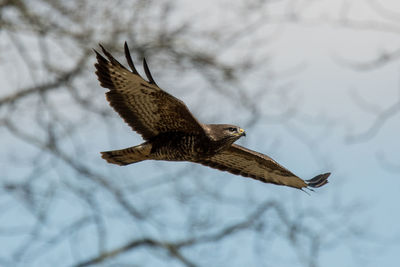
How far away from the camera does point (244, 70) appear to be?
10773 mm

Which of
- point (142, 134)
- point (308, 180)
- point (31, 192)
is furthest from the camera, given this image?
point (31, 192)

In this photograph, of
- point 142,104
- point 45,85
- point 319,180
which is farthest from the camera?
point 45,85

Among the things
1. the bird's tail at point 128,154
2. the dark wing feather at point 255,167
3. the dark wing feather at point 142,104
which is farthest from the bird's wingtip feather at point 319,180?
the bird's tail at point 128,154

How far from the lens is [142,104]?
5.64 m

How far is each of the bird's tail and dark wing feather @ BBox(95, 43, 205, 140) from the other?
0.10 meters

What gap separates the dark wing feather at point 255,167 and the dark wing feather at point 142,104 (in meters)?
→ 0.71

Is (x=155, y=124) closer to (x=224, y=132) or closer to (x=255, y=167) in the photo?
(x=224, y=132)

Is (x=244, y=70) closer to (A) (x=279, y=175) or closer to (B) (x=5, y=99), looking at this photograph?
(B) (x=5, y=99)

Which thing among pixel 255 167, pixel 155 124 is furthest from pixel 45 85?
pixel 155 124

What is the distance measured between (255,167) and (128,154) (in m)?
1.37

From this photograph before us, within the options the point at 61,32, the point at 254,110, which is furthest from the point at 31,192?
the point at 254,110

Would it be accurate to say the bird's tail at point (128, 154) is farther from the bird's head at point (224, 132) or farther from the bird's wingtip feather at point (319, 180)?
the bird's wingtip feather at point (319, 180)

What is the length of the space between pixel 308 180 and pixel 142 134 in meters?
1.61

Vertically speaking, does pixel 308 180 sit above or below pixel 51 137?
below
